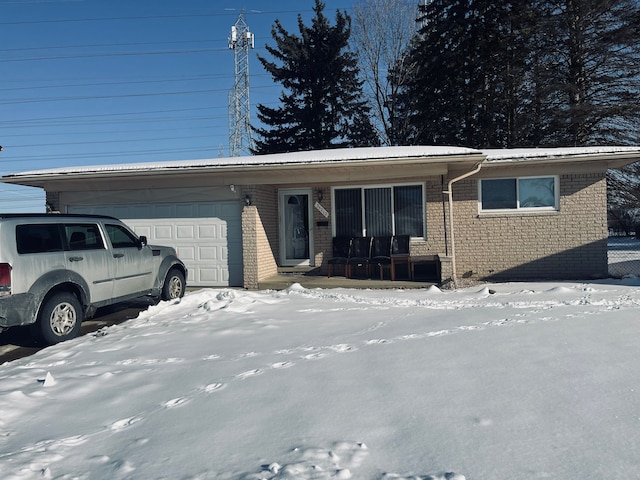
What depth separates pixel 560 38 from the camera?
70.1 ft

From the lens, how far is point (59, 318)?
6613 millimetres

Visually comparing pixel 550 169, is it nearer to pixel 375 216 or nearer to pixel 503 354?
pixel 375 216

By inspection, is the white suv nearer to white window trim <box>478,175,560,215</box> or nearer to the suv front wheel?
the suv front wheel

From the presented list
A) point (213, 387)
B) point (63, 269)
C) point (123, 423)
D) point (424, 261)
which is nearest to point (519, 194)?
point (424, 261)

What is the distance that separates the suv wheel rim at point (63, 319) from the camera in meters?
6.53

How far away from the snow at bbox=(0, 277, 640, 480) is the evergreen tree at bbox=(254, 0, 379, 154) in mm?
21843

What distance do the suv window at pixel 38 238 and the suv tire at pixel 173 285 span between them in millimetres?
2620

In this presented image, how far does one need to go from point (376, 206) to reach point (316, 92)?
17.2 m

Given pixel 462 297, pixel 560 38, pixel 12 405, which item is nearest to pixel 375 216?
pixel 462 297

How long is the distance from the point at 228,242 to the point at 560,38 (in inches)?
726

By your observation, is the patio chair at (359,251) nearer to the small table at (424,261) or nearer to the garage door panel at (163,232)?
the small table at (424,261)

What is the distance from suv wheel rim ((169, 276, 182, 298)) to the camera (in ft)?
30.8

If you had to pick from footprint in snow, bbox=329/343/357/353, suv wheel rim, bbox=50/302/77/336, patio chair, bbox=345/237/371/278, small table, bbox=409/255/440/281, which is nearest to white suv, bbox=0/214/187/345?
suv wheel rim, bbox=50/302/77/336

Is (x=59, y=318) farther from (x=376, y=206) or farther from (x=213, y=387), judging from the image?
(x=376, y=206)
